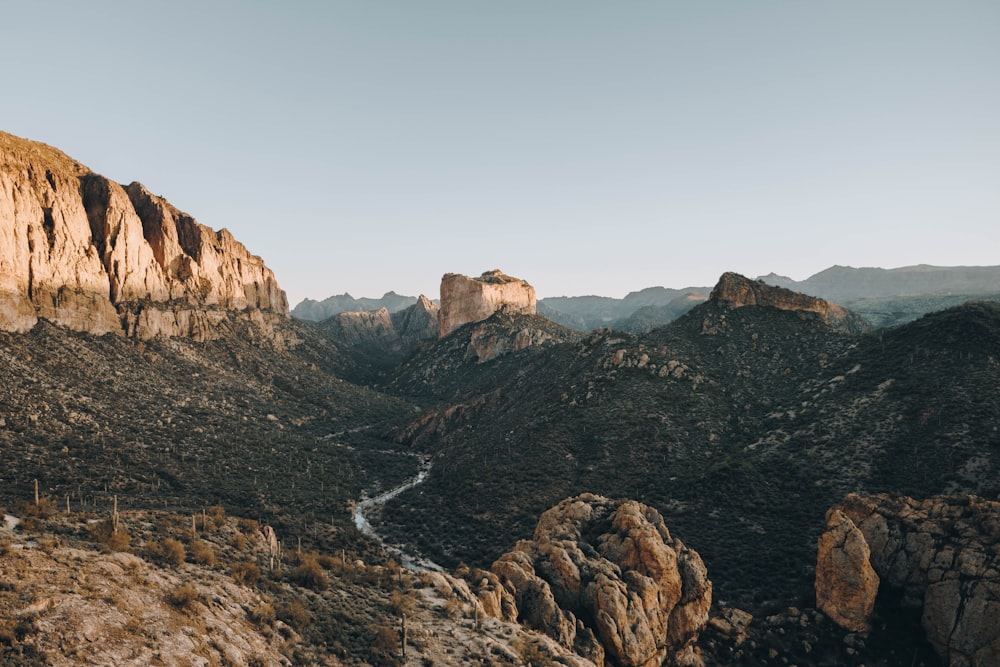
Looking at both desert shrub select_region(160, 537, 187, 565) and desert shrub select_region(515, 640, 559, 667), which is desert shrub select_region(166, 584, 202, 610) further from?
desert shrub select_region(515, 640, 559, 667)

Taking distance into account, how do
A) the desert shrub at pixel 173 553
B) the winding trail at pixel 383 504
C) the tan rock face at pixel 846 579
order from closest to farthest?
the desert shrub at pixel 173 553 → the tan rock face at pixel 846 579 → the winding trail at pixel 383 504

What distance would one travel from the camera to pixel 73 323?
77.3 metres

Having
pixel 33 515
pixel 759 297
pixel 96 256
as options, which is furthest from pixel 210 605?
pixel 759 297

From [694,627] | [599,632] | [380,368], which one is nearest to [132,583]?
[599,632]

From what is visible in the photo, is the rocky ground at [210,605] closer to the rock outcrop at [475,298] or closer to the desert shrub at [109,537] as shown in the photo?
the desert shrub at [109,537]

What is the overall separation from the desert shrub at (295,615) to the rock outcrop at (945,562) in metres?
32.0

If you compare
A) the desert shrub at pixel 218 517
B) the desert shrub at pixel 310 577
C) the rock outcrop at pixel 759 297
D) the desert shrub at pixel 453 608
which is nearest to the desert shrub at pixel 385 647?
the desert shrub at pixel 453 608

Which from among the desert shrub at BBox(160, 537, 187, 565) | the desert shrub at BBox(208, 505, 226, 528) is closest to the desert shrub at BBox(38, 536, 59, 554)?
the desert shrub at BBox(160, 537, 187, 565)

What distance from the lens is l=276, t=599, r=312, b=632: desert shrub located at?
2006 cm

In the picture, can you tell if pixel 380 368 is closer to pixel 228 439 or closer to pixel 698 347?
pixel 228 439

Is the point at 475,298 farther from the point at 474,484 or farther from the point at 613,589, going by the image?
the point at 613,589

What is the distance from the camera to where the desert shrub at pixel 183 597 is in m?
17.6

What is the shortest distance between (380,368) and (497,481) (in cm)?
13292

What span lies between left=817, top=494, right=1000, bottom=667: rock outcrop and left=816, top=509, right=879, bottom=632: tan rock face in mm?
286
